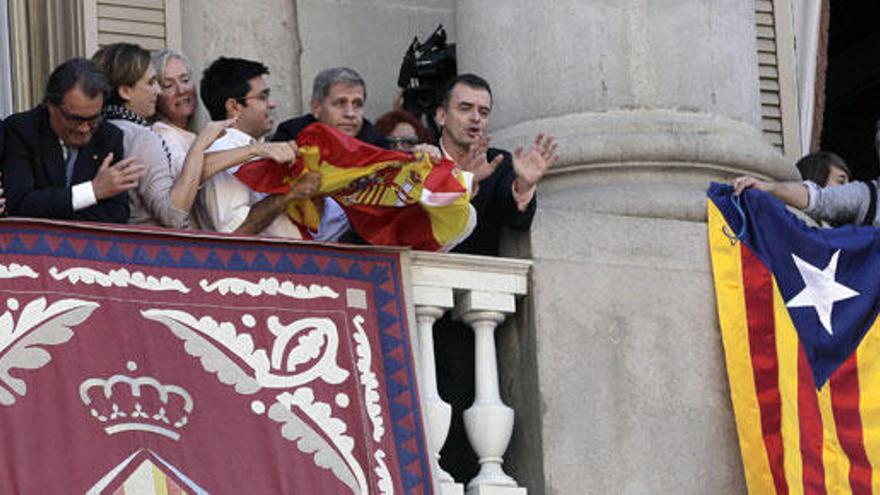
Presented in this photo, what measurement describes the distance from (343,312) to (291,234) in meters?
0.49

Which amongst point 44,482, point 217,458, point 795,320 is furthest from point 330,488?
point 795,320

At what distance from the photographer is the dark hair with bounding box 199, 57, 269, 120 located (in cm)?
1028

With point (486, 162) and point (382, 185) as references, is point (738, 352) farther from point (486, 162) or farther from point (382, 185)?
point (382, 185)

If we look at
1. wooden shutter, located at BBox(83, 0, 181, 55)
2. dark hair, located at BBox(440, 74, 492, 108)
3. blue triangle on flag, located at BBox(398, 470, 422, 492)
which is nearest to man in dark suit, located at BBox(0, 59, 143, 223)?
blue triangle on flag, located at BBox(398, 470, 422, 492)

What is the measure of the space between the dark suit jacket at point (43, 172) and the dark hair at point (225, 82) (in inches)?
40.5

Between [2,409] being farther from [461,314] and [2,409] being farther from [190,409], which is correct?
[461,314]

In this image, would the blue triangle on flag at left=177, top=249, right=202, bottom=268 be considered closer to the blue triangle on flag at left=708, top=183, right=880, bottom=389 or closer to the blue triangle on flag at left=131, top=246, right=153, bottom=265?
the blue triangle on flag at left=131, top=246, right=153, bottom=265

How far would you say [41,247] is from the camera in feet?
29.6

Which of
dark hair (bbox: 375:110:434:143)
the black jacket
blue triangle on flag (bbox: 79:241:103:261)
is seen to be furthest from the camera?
dark hair (bbox: 375:110:434:143)

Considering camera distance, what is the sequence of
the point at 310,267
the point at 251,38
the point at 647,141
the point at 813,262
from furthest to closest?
the point at 251,38 < the point at 647,141 < the point at 813,262 < the point at 310,267

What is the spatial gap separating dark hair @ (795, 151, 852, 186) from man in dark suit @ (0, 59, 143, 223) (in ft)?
10.6

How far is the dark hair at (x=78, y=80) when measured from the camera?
9.12 m

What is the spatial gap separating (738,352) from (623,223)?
0.64 m

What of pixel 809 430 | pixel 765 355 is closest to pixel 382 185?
pixel 765 355
